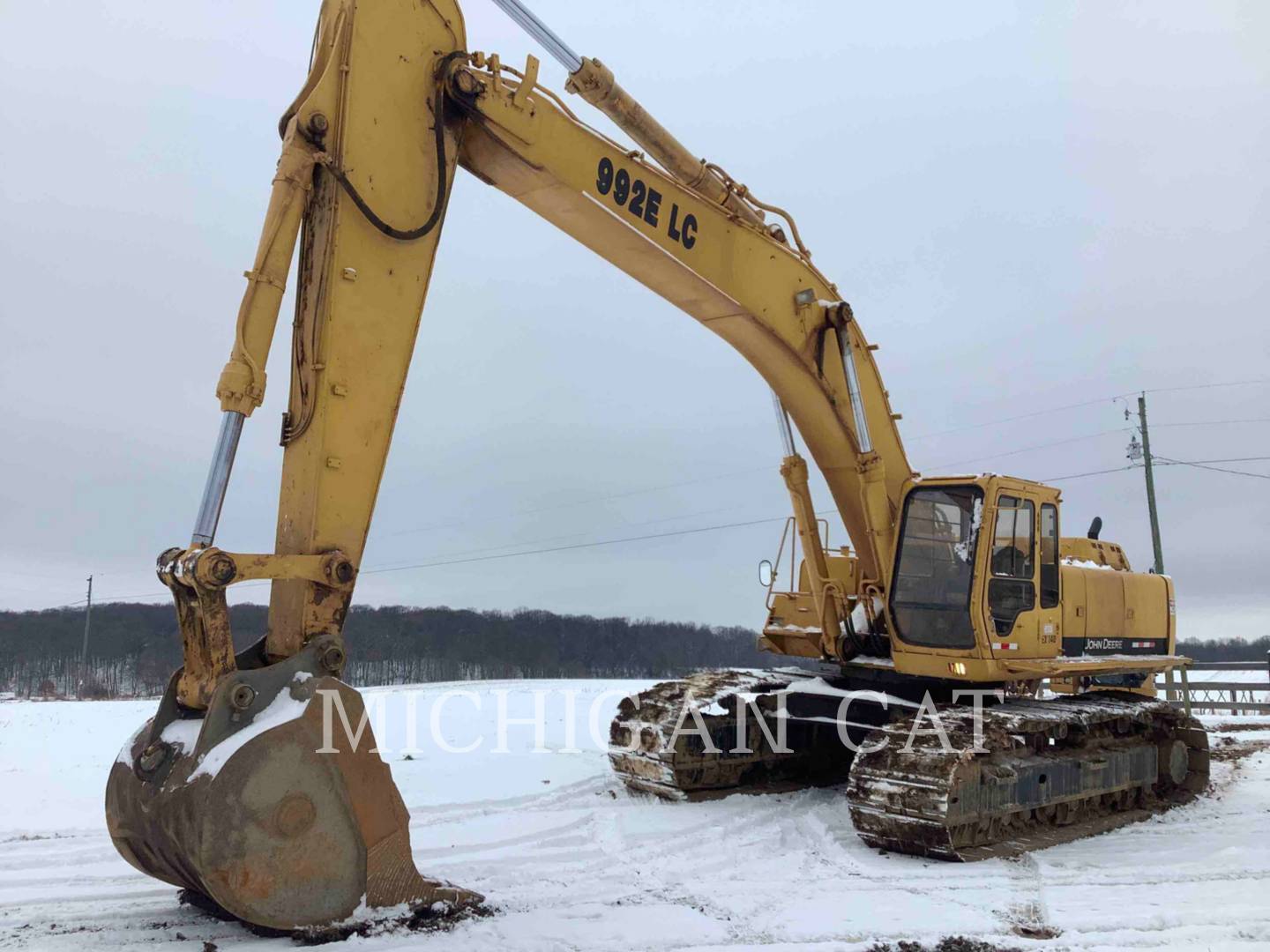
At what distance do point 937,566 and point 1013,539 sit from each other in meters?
0.73

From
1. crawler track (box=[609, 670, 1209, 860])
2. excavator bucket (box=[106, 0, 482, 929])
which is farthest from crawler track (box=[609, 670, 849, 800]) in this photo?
excavator bucket (box=[106, 0, 482, 929])

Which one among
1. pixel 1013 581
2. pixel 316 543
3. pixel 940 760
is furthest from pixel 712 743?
pixel 316 543

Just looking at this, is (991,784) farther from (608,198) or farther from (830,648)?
(608,198)

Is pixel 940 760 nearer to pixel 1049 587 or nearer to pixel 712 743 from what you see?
pixel 1049 587

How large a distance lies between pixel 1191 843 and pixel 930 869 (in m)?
2.62

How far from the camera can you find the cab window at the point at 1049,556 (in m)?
8.73

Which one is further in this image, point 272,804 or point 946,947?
point 946,947

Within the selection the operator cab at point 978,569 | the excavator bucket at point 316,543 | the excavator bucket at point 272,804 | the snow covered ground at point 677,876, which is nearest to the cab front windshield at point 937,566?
the operator cab at point 978,569

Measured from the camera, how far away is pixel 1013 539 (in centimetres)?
860

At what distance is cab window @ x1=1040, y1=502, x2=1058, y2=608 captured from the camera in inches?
344

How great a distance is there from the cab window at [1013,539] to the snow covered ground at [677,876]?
2.27m

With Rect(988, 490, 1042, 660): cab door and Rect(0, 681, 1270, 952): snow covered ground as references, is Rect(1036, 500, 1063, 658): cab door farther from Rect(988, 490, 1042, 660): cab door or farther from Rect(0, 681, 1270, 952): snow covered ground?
Rect(0, 681, 1270, 952): snow covered ground

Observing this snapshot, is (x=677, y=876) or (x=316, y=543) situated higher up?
(x=316, y=543)

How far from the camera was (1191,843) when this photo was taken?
791 centimetres
